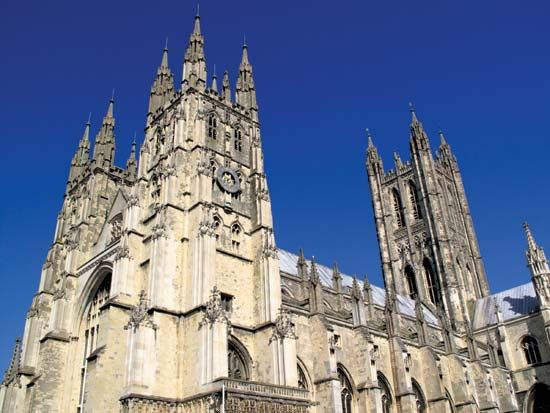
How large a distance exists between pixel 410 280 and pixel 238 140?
3368 cm

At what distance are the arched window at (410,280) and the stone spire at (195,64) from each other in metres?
36.3

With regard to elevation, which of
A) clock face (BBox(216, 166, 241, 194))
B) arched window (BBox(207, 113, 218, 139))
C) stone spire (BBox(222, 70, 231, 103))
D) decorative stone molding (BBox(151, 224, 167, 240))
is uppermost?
stone spire (BBox(222, 70, 231, 103))

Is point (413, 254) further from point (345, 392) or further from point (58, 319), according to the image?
point (58, 319)

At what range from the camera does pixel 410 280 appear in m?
62.2

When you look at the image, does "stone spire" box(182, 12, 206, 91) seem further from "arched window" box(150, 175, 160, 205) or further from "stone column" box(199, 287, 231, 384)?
"stone column" box(199, 287, 231, 384)

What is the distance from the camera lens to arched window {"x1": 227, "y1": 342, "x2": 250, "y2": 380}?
92.2 feet

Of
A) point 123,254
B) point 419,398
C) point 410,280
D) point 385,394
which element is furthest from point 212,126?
point 410,280

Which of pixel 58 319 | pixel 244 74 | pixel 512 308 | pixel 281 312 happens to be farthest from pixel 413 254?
pixel 58 319

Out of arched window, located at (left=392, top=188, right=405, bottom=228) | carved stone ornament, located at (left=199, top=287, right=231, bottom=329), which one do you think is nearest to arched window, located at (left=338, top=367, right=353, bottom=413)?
carved stone ornament, located at (left=199, top=287, right=231, bottom=329)

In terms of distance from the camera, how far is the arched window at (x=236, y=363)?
28109 mm

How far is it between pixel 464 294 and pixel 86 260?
3965 cm

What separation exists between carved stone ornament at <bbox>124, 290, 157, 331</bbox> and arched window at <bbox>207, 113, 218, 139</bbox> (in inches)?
520

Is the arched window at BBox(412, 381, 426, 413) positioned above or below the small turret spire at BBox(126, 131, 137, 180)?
below

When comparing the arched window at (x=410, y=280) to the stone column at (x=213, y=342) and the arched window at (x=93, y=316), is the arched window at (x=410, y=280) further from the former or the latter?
the stone column at (x=213, y=342)
